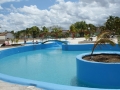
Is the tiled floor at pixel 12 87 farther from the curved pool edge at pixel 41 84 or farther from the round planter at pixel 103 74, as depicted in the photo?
the round planter at pixel 103 74

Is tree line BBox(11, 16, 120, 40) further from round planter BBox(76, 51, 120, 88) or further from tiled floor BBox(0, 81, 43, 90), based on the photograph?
tiled floor BBox(0, 81, 43, 90)

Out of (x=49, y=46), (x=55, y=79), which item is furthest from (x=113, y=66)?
(x=49, y=46)

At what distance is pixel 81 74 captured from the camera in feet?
21.0

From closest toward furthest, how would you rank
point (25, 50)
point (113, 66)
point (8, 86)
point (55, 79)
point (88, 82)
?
point (8, 86), point (113, 66), point (88, 82), point (55, 79), point (25, 50)

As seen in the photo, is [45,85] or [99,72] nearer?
[45,85]

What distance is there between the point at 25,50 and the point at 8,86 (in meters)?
15.2

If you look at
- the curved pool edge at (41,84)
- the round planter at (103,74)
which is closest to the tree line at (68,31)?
the round planter at (103,74)

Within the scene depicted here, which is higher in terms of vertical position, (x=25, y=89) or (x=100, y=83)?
(x=25, y=89)

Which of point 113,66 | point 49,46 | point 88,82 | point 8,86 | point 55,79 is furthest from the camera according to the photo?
point 49,46

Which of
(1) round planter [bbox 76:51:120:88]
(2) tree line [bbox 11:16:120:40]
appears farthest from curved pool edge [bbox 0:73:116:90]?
(2) tree line [bbox 11:16:120:40]

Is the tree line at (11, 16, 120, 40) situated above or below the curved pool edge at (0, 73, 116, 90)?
above

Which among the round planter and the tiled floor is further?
the round planter

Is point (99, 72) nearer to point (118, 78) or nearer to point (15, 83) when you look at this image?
point (118, 78)

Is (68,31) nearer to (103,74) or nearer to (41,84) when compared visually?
(103,74)
